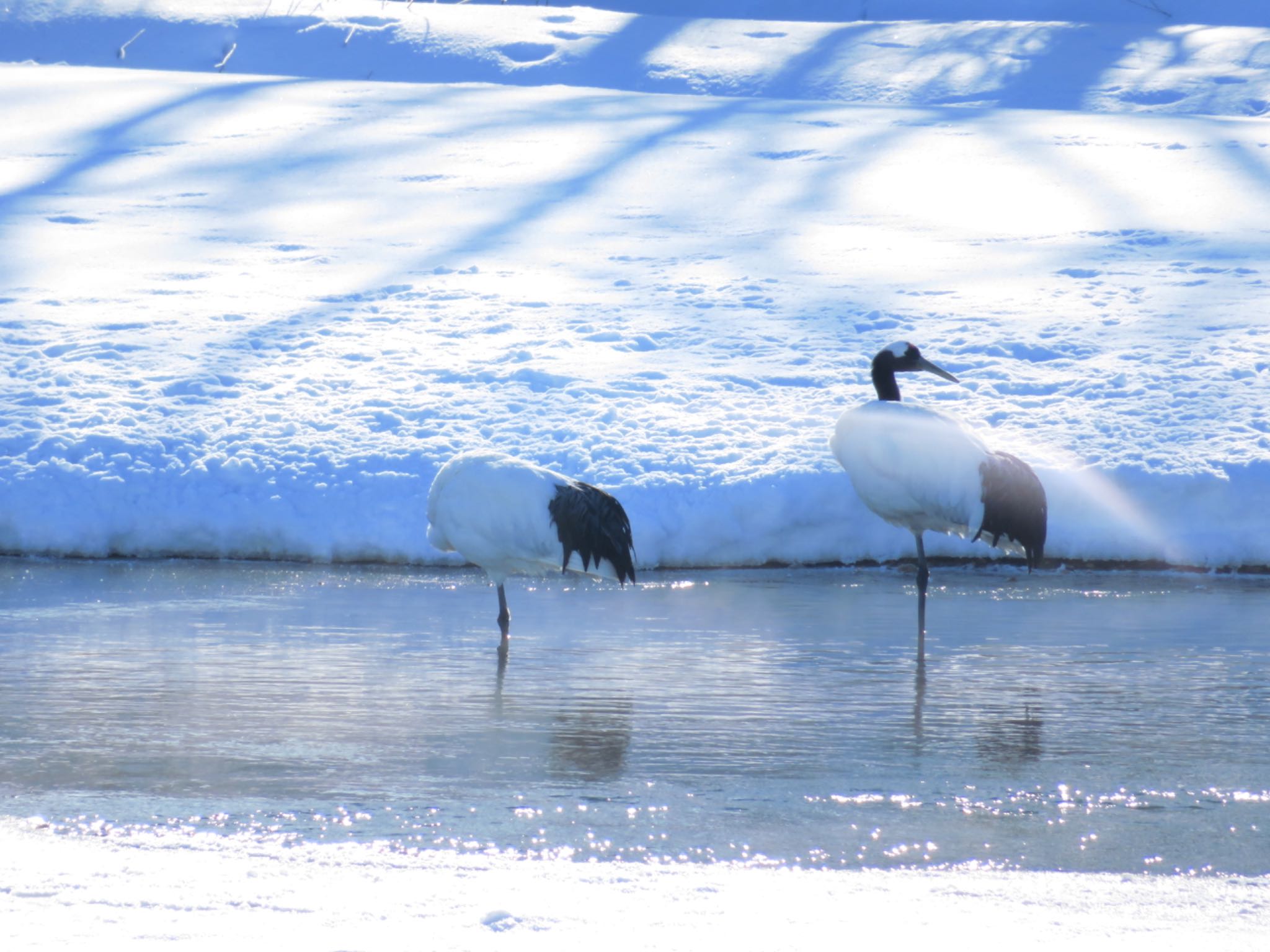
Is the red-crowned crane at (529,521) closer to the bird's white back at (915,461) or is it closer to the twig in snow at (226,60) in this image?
the bird's white back at (915,461)

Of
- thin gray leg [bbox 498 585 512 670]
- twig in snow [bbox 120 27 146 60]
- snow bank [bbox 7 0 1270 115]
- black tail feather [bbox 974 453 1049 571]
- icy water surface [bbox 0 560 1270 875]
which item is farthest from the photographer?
twig in snow [bbox 120 27 146 60]

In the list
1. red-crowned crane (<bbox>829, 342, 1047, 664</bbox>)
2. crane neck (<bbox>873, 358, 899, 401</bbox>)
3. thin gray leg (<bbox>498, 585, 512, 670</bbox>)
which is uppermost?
crane neck (<bbox>873, 358, 899, 401</bbox>)

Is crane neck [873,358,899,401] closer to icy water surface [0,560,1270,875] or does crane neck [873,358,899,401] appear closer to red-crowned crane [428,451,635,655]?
icy water surface [0,560,1270,875]

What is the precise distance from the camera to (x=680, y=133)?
1636 centimetres

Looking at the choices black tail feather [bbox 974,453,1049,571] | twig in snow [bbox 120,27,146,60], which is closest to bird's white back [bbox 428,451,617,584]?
black tail feather [bbox 974,453,1049,571]

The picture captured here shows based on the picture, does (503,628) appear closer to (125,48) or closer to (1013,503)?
(1013,503)

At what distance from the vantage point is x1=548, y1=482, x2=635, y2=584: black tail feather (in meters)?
7.09

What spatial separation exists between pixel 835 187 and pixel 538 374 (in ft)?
16.9

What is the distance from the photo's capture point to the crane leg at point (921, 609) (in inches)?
255

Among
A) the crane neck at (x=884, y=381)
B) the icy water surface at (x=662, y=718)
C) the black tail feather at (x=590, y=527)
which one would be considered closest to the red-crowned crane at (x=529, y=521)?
the black tail feather at (x=590, y=527)

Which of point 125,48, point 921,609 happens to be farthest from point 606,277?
point 125,48

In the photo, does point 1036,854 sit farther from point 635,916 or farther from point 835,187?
point 835,187

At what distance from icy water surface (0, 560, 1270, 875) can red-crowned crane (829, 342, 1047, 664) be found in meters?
0.38

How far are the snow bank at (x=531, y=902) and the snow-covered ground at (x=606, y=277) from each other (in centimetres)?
531
